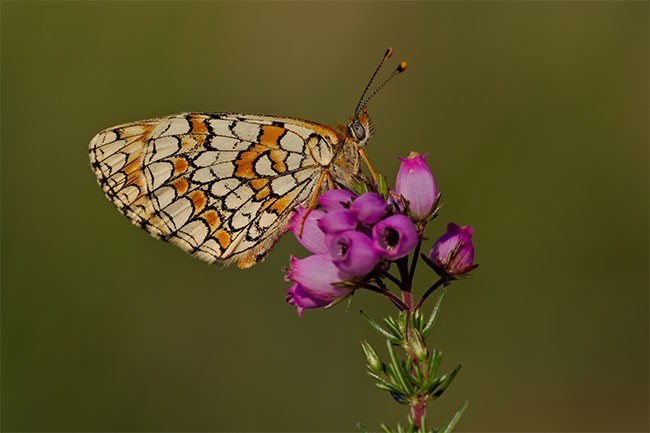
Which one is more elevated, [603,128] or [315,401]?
[603,128]

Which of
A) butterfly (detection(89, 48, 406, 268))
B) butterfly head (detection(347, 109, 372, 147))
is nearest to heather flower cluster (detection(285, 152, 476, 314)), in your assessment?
butterfly (detection(89, 48, 406, 268))

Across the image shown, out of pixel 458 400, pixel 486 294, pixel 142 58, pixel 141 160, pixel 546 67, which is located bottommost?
pixel 141 160

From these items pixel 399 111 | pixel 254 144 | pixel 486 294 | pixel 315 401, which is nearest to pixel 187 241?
pixel 254 144

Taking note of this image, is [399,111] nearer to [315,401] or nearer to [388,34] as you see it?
[388,34]

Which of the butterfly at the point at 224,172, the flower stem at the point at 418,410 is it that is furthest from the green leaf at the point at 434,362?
the butterfly at the point at 224,172

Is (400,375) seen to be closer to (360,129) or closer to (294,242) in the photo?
(360,129)

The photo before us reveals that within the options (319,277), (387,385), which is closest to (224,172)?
A: (319,277)

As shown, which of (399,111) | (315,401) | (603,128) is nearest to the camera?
(315,401)
